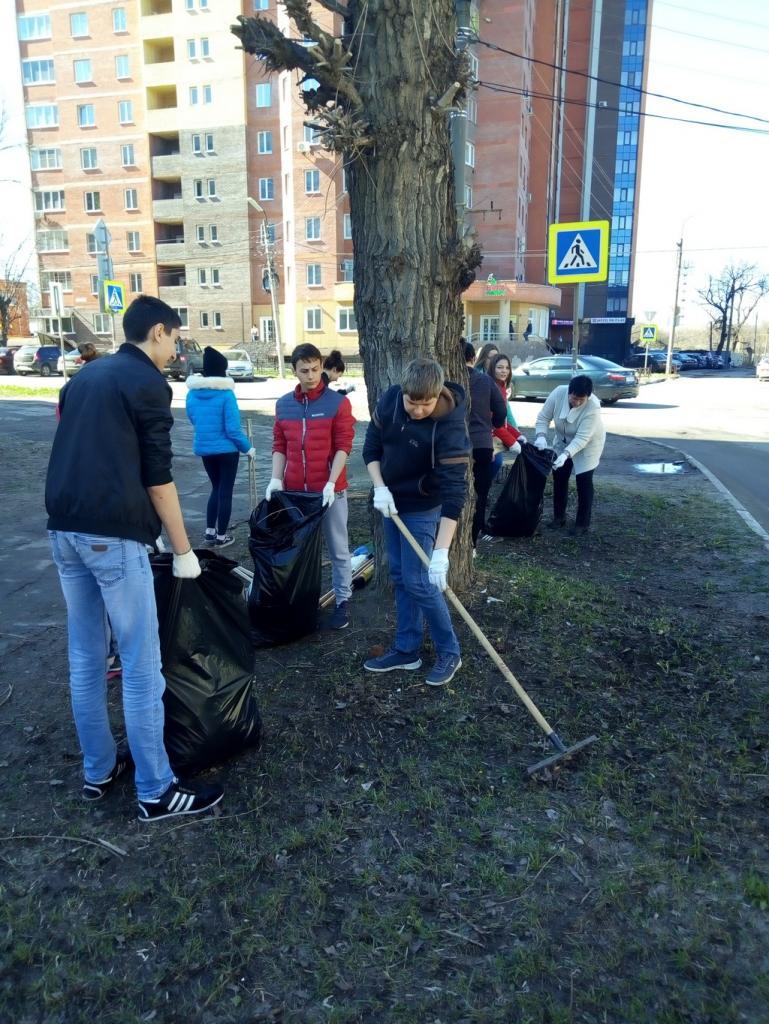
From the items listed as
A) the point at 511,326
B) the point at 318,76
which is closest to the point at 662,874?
the point at 318,76

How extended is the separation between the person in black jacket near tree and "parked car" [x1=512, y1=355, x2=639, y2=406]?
17.4 metres

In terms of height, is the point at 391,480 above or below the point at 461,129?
below

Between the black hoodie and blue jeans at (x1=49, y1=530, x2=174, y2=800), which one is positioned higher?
the black hoodie

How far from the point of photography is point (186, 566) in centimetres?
286

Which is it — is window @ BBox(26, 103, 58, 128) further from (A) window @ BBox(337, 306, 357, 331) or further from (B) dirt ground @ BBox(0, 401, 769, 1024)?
(B) dirt ground @ BBox(0, 401, 769, 1024)

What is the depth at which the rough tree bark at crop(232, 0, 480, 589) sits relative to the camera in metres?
4.11

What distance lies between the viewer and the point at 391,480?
3.82 m

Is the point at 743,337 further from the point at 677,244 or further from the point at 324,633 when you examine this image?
the point at 324,633

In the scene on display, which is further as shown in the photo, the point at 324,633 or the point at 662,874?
the point at 324,633

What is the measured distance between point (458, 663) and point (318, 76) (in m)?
3.28

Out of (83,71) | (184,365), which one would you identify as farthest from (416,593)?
(83,71)

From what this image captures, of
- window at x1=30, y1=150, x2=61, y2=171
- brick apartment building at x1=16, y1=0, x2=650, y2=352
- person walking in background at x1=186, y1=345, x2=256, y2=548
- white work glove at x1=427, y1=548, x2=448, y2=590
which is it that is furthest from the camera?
window at x1=30, y1=150, x2=61, y2=171

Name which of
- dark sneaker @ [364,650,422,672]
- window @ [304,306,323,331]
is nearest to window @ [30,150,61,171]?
window @ [304,306,323,331]

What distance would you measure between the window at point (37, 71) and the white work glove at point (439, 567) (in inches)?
2271
